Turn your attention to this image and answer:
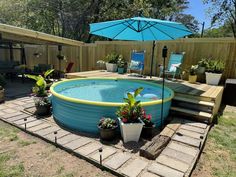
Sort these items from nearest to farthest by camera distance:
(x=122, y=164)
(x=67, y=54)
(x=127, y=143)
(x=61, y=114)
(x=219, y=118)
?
(x=122, y=164) → (x=127, y=143) → (x=61, y=114) → (x=219, y=118) → (x=67, y=54)

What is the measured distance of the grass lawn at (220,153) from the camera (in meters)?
2.70

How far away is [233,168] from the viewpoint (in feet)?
9.14

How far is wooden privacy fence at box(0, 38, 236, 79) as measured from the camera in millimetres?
6320

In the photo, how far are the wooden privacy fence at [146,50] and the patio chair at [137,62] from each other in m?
0.27

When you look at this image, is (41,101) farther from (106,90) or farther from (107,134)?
(106,90)

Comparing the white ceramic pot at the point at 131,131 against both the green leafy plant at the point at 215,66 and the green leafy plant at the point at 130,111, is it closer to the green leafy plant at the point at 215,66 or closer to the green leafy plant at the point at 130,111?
the green leafy plant at the point at 130,111

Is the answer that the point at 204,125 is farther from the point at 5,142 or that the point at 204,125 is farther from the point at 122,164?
the point at 5,142

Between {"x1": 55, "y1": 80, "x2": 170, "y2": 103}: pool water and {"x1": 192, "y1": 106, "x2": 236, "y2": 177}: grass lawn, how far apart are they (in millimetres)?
1718

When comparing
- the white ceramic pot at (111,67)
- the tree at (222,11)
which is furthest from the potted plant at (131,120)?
the tree at (222,11)

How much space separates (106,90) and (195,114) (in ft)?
10.4

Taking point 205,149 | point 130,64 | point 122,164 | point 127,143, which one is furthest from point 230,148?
point 130,64

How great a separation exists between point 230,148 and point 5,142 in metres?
4.13

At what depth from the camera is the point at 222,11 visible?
14.6 metres

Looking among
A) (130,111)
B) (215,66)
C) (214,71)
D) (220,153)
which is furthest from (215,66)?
(130,111)
